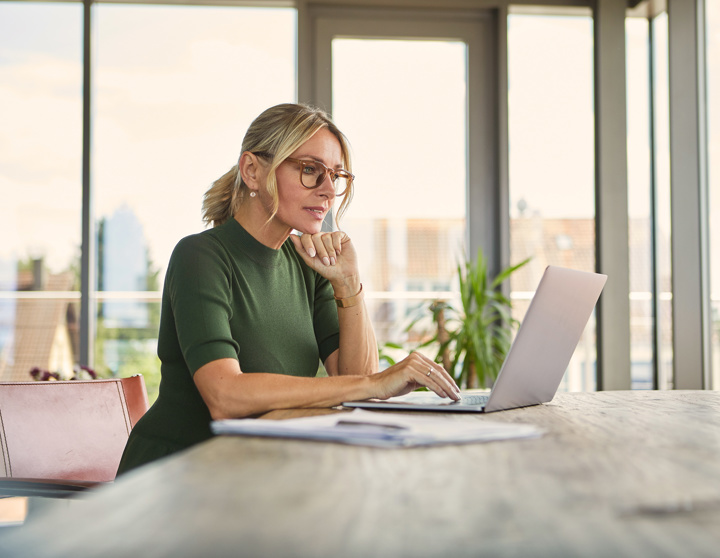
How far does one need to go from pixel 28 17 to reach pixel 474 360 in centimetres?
302

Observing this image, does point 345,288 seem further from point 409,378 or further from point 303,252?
point 409,378

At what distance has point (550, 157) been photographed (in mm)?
3771

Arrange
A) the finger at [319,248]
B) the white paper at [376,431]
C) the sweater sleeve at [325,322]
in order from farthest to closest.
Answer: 1. the sweater sleeve at [325,322]
2. the finger at [319,248]
3. the white paper at [376,431]

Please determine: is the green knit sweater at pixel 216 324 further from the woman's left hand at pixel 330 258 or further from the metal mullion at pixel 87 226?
the metal mullion at pixel 87 226

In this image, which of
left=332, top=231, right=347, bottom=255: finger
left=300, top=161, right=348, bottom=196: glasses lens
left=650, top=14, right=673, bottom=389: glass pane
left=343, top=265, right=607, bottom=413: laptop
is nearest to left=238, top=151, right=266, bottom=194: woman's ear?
left=300, top=161, right=348, bottom=196: glasses lens

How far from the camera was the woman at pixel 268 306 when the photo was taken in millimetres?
1163

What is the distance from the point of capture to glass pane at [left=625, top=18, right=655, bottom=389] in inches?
142

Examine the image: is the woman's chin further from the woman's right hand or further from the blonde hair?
the woman's right hand

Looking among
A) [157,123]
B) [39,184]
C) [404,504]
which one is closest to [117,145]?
[157,123]

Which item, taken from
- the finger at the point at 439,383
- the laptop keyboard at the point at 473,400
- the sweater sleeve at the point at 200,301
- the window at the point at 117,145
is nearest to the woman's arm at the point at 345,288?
the sweater sleeve at the point at 200,301

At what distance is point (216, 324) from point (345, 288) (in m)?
0.53

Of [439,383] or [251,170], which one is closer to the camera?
[439,383]

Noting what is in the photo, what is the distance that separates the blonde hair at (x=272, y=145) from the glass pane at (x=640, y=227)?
2.35m

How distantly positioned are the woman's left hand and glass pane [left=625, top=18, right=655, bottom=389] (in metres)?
2.40
